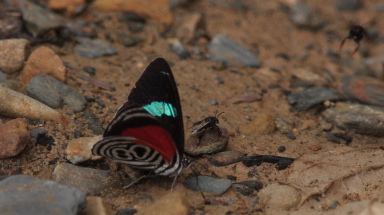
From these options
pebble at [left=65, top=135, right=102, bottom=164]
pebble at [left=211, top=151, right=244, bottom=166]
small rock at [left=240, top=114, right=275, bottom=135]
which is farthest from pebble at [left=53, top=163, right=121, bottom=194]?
small rock at [left=240, top=114, right=275, bottom=135]

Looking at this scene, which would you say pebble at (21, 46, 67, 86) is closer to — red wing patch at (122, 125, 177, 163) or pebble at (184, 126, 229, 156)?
pebble at (184, 126, 229, 156)

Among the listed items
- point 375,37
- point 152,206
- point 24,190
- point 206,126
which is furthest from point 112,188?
point 375,37

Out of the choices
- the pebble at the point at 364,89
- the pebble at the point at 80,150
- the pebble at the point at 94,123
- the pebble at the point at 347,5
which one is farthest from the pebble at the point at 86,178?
the pebble at the point at 347,5

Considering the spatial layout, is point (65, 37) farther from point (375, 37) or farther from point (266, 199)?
point (375, 37)

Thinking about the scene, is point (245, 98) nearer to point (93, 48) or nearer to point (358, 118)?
point (358, 118)

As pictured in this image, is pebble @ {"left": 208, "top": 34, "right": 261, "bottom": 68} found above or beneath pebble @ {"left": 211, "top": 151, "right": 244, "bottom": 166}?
above

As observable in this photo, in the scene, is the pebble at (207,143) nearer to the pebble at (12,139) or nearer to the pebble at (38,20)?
the pebble at (12,139)

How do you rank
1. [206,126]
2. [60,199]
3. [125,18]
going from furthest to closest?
[125,18] → [206,126] → [60,199]
